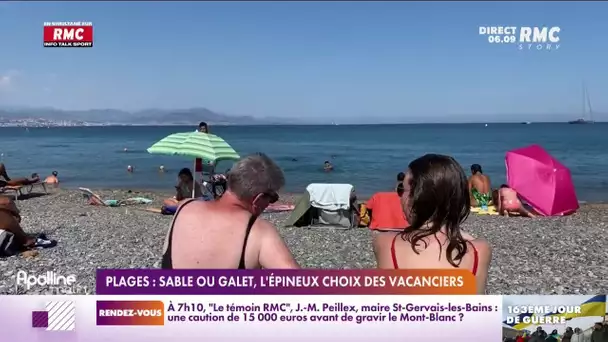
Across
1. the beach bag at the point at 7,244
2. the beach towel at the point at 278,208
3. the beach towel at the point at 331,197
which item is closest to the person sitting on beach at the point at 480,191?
the beach towel at the point at 278,208

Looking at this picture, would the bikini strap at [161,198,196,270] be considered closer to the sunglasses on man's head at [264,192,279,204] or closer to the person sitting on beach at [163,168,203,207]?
the sunglasses on man's head at [264,192,279,204]

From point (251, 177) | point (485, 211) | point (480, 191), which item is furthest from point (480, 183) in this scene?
point (251, 177)

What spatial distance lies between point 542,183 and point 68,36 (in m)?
7.80

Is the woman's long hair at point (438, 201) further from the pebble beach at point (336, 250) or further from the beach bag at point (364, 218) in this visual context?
the beach bag at point (364, 218)

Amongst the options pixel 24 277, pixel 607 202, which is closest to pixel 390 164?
pixel 607 202

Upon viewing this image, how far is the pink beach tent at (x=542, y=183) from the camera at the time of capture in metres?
8.78

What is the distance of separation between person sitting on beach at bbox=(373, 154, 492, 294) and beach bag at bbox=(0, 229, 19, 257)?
3567 millimetres

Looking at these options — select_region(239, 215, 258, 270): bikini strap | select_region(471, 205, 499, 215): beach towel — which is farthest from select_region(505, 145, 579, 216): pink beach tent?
select_region(239, 215, 258, 270): bikini strap

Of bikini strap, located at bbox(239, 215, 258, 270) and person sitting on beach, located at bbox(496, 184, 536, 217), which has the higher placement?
bikini strap, located at bbox(239, 215, 258, 270)

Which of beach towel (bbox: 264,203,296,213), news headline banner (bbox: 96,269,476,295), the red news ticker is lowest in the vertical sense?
beach towel (bbox: 264,203,296,213)

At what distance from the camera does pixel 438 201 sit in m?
1.87

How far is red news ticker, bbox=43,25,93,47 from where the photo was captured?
10.2 feet

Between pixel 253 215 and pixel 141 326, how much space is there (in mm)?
730

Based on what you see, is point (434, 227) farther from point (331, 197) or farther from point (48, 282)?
point (331, 197)
